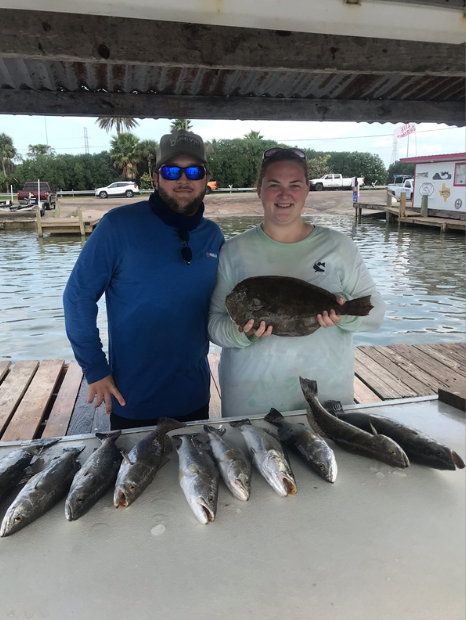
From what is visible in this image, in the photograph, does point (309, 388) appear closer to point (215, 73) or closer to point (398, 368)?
point (215, 73)

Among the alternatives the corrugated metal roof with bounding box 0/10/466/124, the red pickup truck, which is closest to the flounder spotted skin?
the corrugated metal roof with bounding box 0/10/466/124

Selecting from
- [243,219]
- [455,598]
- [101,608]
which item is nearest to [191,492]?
[101,608]

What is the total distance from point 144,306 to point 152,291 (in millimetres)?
106

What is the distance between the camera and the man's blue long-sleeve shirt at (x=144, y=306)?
9.34ft

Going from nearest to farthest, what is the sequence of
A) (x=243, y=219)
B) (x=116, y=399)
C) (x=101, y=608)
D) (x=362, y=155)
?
(x=101, y=608) < (x=116, y=399) < (x=243, y=219) < (x=362, y=155)

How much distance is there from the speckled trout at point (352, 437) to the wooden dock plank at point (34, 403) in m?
3.46

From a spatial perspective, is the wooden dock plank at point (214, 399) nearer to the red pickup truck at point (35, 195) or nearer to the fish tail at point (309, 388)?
the fish tail at point (309, 388)

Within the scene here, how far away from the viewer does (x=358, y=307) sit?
238 centimetres

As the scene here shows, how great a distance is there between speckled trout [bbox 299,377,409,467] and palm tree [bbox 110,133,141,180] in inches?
2214

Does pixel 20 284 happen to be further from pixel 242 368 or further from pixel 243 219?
pixel 243 219

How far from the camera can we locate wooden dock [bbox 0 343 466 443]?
197 inches

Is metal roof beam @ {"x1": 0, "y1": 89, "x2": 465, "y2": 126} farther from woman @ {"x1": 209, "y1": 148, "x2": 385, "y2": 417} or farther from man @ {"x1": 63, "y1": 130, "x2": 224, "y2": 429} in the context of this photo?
woman @ {"x1": 209, "y1": 148, "x2": 385, "y2": 417}

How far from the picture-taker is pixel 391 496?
1.71m

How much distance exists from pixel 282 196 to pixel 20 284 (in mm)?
15587
